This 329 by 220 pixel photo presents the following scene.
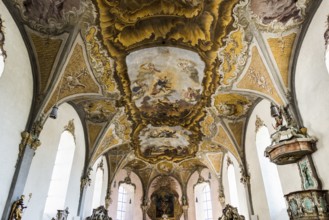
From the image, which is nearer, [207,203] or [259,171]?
[259,171]

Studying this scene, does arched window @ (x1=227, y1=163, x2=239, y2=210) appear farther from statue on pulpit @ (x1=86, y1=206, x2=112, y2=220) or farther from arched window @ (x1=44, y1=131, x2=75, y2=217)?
arched window @ (x1=44, y1=131, x2=75, y2=217)

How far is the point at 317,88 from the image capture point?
27.6 feet

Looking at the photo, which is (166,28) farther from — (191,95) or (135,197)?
(135,197)

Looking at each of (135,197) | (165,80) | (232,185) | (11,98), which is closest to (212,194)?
(232,185)

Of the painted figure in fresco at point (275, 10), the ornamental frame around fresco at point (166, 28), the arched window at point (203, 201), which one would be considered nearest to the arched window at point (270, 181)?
the ornamental frame around fresco at point (166, 28)

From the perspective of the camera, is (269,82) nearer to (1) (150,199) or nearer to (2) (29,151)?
(2) (29,151)

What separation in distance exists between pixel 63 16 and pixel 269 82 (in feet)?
26.1

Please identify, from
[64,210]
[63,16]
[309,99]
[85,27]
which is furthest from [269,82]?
[64,210]

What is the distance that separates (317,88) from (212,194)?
14.8m

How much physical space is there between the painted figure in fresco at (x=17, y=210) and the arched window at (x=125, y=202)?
45.0ft

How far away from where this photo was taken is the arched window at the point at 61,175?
1166 cm

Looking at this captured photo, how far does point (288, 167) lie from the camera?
9938 millimetres

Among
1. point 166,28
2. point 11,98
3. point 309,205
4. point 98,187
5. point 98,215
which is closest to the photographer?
point 309,205

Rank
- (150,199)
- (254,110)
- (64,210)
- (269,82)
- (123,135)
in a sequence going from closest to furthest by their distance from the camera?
(269,82) → (64,210) → (254,110) → (123,135) → (150,199)
